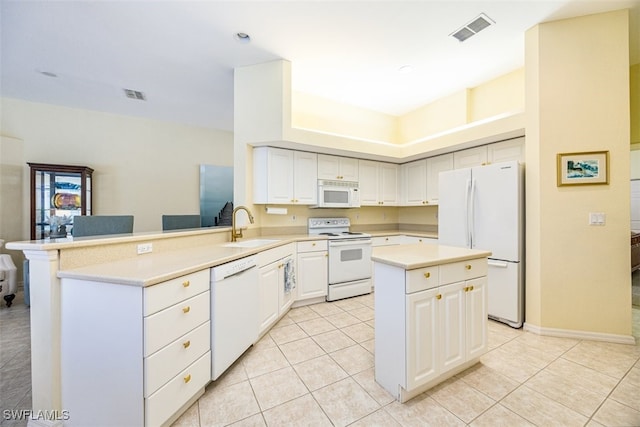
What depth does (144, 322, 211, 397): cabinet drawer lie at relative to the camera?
1263mm

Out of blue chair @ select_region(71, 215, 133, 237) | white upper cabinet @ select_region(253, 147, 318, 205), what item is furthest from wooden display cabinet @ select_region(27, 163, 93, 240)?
white upper cabinet @ select_region(253, 147, 318, 205)

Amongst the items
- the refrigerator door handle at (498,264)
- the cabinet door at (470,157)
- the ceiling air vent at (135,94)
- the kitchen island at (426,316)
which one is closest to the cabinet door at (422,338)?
→ the kitchen island at (426,316)

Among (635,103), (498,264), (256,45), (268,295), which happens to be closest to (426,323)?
(268,295)

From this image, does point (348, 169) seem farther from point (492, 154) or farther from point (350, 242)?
point (492, 154)

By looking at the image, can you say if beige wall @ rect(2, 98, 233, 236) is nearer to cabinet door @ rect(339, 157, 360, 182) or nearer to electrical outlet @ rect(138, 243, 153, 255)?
cabinet door @ rect(339, 157, 360, 182)

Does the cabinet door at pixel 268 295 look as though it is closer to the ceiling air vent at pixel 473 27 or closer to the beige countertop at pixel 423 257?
the beige countertop at pixel 423 257

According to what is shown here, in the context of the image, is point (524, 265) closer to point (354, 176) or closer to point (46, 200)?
point (354, 176)

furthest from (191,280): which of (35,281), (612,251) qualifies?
(612,251)

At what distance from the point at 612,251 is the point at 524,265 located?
26.3 inches

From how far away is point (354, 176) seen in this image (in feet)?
13.5

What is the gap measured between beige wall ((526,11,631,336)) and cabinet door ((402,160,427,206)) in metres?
1.65

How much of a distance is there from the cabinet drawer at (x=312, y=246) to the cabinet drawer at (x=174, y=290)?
163 centimetres

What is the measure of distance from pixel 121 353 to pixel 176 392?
0.40 metres

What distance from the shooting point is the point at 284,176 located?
3494mm
